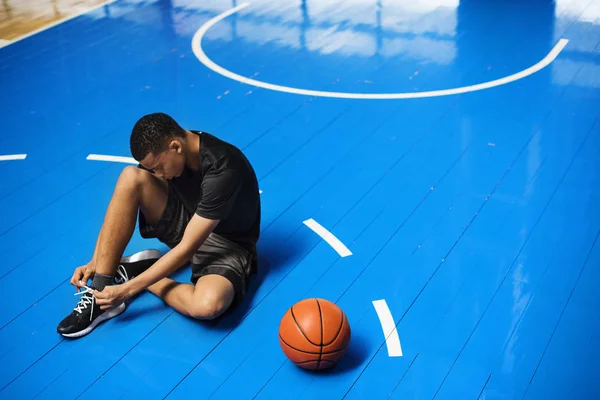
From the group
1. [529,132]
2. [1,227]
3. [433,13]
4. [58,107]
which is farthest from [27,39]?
[529,132]

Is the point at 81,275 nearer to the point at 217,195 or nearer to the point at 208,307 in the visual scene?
the point at 208,307

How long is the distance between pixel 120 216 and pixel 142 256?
42 cm

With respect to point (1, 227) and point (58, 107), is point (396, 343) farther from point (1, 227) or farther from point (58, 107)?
point (58, 107)

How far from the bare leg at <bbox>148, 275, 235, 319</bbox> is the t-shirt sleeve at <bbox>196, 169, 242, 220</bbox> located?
40 cm

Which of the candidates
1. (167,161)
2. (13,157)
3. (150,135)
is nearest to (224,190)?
(167,161)

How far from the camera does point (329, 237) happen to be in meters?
4.59

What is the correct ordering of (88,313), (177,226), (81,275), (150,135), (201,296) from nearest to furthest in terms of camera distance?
(150,135) → (201,296) → (88,313) → (81,275) → (177,226)

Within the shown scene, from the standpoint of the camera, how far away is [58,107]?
6.46 m

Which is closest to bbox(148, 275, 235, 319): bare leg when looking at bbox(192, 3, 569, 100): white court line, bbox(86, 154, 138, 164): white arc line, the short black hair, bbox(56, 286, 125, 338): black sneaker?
bbox(56, 286, 125, 338): black sneaker

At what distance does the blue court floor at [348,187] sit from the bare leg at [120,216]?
359 millimetres

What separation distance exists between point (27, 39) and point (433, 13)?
4.74 metres

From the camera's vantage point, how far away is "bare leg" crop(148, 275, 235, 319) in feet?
12.5

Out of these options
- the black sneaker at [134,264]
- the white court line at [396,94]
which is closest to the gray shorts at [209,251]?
the black sneaker at [134,264]

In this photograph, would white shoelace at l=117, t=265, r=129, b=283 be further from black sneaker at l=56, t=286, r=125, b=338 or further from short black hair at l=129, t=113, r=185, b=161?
short black hair at l=129, t=113, r=185, b=161
